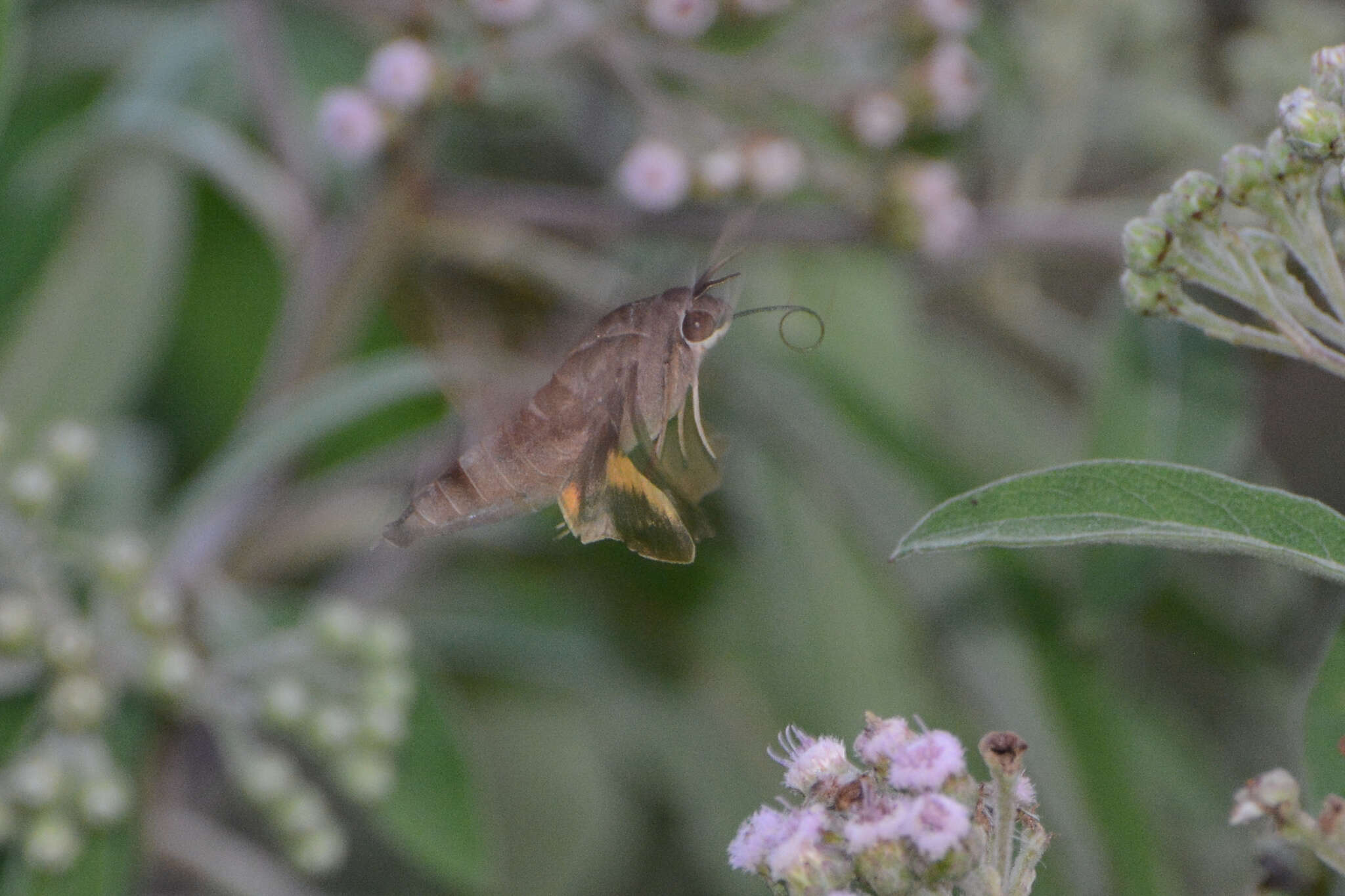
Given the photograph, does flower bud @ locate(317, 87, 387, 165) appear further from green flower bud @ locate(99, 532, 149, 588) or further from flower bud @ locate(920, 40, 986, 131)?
Result: flower bud @ locate(920, 40, 986, 131)

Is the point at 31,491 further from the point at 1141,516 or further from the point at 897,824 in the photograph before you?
the point at 1141,516

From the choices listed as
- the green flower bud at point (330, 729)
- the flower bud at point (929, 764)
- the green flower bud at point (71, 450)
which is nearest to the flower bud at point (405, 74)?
the green flower bud at point (71, 450)

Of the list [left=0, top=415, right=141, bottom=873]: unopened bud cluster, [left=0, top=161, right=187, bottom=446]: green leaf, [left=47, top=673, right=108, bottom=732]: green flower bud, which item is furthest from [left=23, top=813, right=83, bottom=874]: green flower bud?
[left=0, top=161, right=187, bottom=446]: green leaf

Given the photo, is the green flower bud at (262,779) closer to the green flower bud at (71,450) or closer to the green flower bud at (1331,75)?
the green flower bud at (71,450)

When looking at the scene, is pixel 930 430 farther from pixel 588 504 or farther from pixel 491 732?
pixel 588 504

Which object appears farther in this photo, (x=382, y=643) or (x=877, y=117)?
(x=877, y=117)

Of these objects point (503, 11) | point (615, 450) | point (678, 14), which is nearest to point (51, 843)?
point (615, 450)
